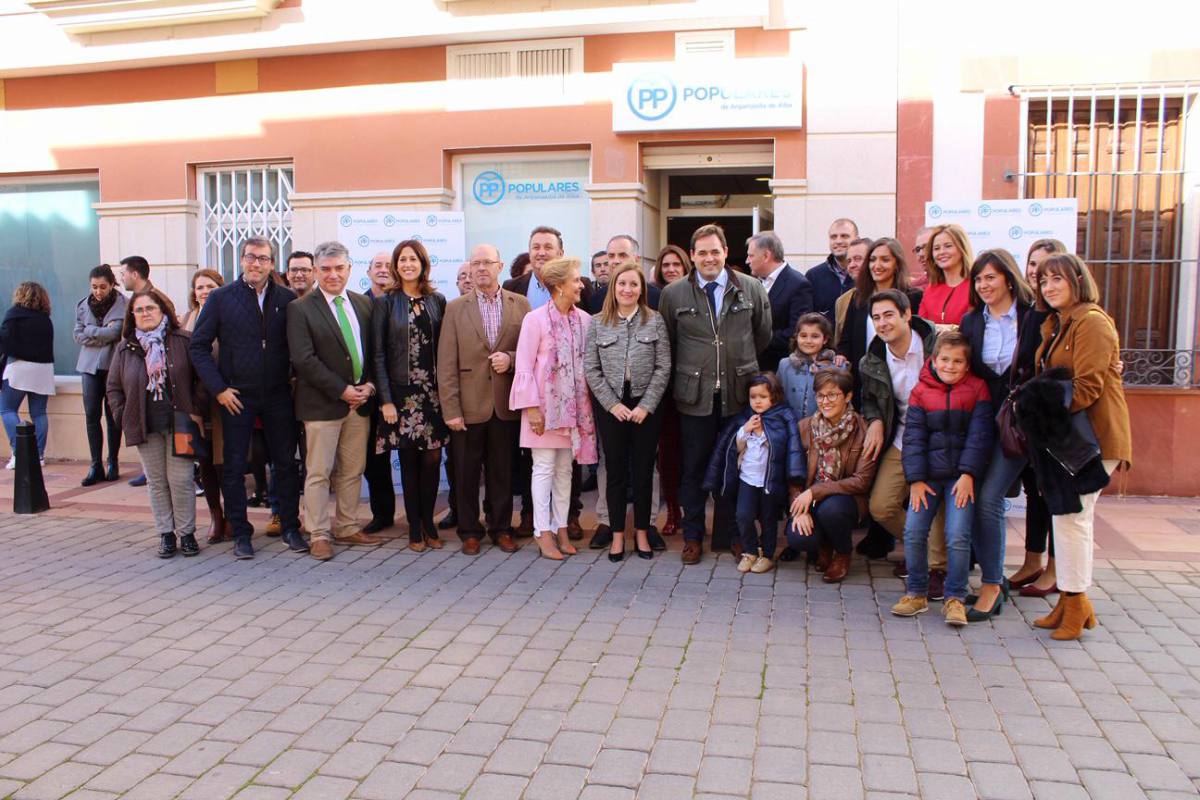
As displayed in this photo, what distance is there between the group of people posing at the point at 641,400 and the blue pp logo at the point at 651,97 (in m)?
2.24

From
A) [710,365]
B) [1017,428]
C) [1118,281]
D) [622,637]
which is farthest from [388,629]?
[1118,281]

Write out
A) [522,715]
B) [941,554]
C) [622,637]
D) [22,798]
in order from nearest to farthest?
[22,798] < [522,715] < [622,637] < [941,554]

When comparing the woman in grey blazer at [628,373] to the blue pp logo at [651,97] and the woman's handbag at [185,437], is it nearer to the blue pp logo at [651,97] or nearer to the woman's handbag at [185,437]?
the woman's handbag at [185,437]

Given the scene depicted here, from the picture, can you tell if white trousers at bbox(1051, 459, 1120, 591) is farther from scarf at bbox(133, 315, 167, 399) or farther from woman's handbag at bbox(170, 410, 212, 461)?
scarf at bbox(133, 315, 167, 399)

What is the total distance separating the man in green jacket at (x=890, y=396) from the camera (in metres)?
5.63

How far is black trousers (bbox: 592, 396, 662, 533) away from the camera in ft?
20.4

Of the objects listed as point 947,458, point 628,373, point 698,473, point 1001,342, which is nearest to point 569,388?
point 628,373

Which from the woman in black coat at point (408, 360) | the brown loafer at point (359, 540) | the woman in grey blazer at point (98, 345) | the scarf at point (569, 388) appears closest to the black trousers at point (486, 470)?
the woman in black coat at point (408, 360)

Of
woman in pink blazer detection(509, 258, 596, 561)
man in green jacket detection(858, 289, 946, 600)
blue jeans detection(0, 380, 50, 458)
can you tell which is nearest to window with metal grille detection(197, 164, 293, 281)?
blue jeans detection(0, 380, 50, 458)

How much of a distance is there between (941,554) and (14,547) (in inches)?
240

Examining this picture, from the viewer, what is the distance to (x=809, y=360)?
6.11 meters

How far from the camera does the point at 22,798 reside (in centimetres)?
338

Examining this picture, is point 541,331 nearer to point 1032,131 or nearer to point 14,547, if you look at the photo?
point 14,547

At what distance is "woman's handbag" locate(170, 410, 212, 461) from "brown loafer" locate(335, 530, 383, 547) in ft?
3.60
